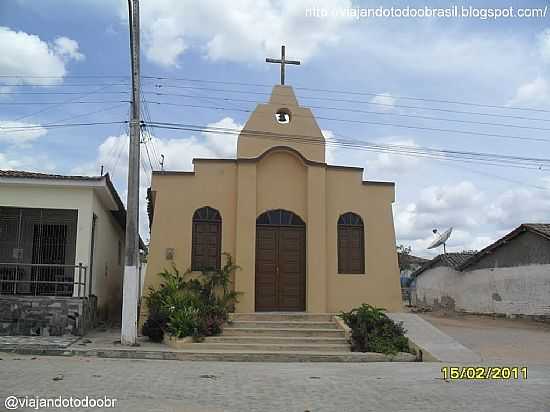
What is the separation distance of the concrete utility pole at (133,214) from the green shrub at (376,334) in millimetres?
4954

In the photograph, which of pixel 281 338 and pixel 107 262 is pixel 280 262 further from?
pixel 107 262

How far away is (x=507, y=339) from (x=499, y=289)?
7135 millimetres

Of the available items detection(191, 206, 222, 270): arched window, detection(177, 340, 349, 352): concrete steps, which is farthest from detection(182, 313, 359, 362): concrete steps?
detection(191, 206, 222, 270): arched window

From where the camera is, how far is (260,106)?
658 inches

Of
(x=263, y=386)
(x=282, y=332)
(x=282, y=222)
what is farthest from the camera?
(x=282, y=222)

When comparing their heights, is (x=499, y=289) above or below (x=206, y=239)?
below

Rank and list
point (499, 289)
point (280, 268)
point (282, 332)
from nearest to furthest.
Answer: point (282, 332)
point (280, 268)
point (499, 289)

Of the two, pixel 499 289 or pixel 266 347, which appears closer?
pixel 266 347

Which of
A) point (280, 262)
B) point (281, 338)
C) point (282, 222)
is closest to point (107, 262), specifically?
point (280, 262)

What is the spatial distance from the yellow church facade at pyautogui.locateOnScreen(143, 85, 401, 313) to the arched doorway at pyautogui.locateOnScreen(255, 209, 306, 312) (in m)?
0.03

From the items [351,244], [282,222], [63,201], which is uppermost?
[63,201]

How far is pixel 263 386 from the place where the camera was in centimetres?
854

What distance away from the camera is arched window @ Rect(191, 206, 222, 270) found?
1573 cm

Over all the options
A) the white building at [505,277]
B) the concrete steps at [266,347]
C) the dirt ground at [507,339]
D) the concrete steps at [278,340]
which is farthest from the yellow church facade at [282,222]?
the white building at [505,277]
